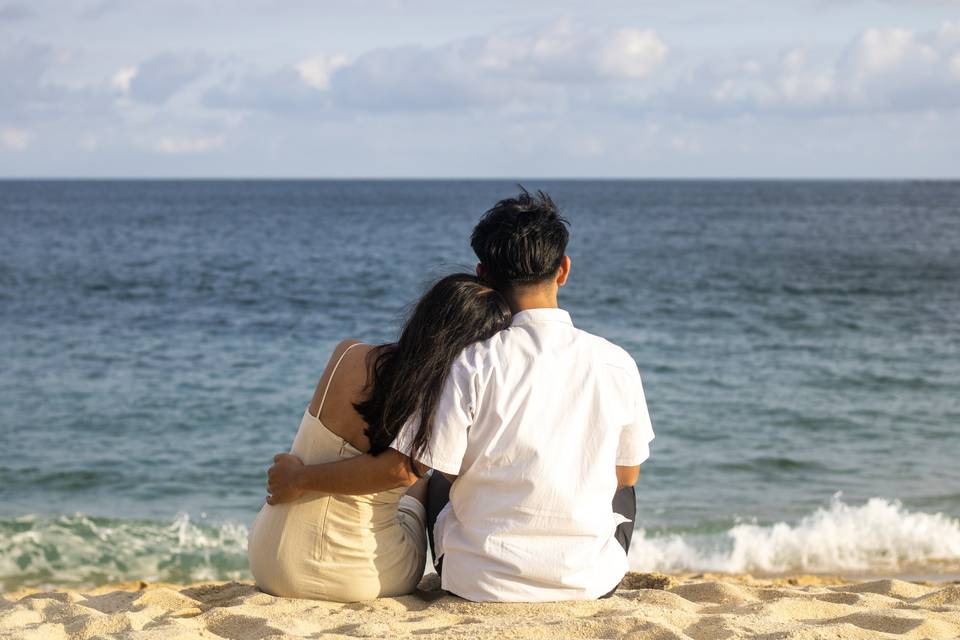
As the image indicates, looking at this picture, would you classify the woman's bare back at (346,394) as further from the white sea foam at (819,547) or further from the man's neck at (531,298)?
the white sea foam at (819,547)

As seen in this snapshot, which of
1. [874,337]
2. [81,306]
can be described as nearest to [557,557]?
[874,337]

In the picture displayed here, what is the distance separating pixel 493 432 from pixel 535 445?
136 millimetres

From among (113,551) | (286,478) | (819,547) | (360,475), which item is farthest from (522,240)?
(113,551)

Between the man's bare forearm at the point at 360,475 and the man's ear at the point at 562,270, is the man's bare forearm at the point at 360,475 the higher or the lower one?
the lower one

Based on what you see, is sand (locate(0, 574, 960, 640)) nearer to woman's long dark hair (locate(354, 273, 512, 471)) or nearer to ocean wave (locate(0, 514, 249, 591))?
woman's long dark hair (locate(354, 273, 512, 471))

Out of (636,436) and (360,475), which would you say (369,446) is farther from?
(636,436)

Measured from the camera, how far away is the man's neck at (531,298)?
9.99ft

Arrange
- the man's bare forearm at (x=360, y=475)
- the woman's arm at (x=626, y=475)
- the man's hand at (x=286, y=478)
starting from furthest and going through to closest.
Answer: the woman's arm at (x=626, y=475)
the man's hand at (x=286, y=478)
the man's bare forearm at (x=360, y=475)

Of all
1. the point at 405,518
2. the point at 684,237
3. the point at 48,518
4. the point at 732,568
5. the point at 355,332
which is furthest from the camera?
the point at 684,237

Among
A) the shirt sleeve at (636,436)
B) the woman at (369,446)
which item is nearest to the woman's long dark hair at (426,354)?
the woman at (369,446)

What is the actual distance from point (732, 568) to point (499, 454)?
13.0 feet

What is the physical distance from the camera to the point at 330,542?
10.9 feet

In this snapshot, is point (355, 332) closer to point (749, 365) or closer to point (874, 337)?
point (749, 365)

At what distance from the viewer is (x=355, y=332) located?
15945 millimetres
